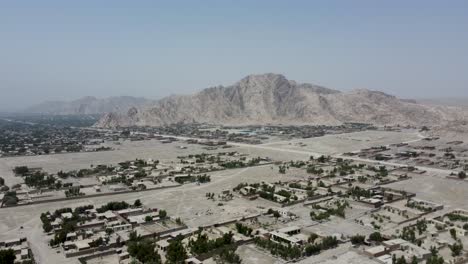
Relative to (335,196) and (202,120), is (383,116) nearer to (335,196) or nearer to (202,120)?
(202,120)

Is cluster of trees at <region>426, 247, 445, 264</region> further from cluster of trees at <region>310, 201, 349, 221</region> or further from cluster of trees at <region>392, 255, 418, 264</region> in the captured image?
cluster of trees at <region>310, 201, 349, 221</region>

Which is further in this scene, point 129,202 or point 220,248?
point 129,202

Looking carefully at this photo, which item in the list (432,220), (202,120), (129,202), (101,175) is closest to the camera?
(432,220)

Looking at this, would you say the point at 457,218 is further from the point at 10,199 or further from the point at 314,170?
the point at 10,199

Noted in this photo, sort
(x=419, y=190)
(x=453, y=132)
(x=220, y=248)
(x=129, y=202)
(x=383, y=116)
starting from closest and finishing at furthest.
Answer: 1. (x=220, y=248)
2. (x=129, y=202)
3. (x=419, y=190)
4. (x=453, y=132)
5. (x=383, y=116)

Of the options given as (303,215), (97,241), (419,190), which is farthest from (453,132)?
(97,241)

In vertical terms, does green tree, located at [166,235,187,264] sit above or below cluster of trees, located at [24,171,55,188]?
above

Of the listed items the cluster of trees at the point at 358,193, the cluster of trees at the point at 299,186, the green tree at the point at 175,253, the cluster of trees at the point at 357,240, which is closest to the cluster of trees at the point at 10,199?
the green tree at the point at 175,253

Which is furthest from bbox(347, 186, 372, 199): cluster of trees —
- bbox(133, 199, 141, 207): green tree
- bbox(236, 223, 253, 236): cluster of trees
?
bbox(133, 199, 141, 207): green tree

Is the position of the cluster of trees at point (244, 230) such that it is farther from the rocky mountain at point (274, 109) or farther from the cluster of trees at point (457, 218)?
the rocky mountain at point (274, 109)
